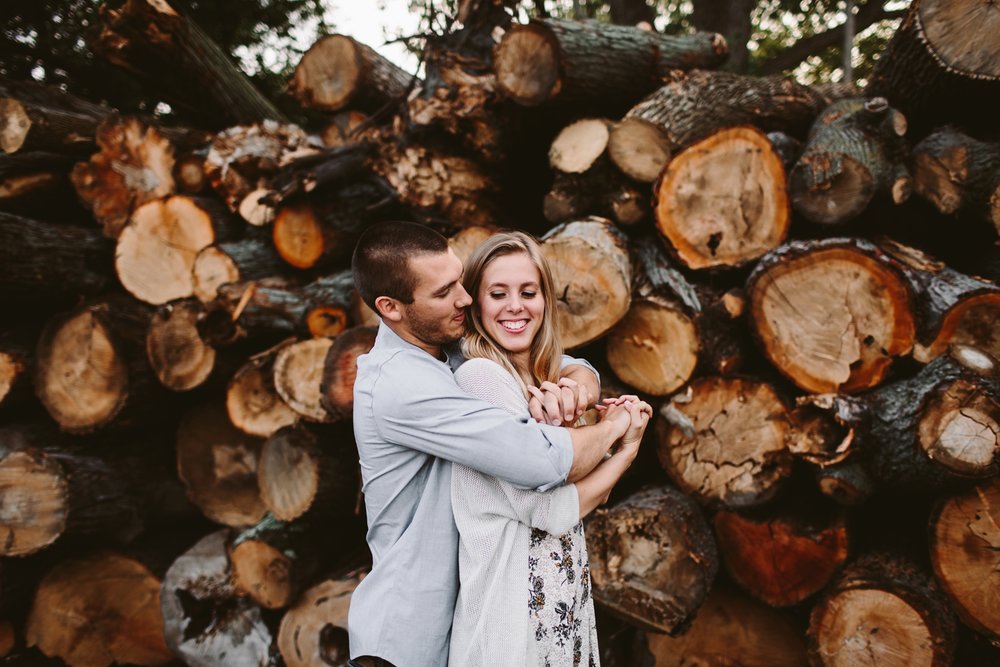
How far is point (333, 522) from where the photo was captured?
2.97 meters

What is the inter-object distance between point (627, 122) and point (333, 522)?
2512 mm

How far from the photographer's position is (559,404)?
4.72 feet

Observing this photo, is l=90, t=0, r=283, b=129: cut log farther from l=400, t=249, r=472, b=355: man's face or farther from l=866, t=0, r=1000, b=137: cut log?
l=866, t=0, r=1000, b=137: cut log

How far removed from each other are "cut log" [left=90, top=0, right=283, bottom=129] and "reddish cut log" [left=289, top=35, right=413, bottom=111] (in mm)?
615

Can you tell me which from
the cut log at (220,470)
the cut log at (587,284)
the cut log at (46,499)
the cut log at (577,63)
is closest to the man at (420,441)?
the cut log at (587,284)

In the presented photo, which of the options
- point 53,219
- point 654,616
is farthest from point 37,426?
point 654,616

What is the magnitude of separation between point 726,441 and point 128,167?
3.85 m

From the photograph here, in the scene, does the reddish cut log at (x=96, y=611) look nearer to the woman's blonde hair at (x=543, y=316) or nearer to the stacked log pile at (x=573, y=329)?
the stacked log pile at (x=573, y=329)

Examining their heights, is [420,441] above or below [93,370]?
above

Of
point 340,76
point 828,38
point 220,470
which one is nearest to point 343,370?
point 220,470

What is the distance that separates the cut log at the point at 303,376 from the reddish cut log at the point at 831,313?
1910mm

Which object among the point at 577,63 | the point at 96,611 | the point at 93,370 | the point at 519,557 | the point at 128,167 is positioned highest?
the point at 577,63

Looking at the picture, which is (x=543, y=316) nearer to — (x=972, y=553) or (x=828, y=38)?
(x=972, y=553)

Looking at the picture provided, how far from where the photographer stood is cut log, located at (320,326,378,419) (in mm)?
2367
